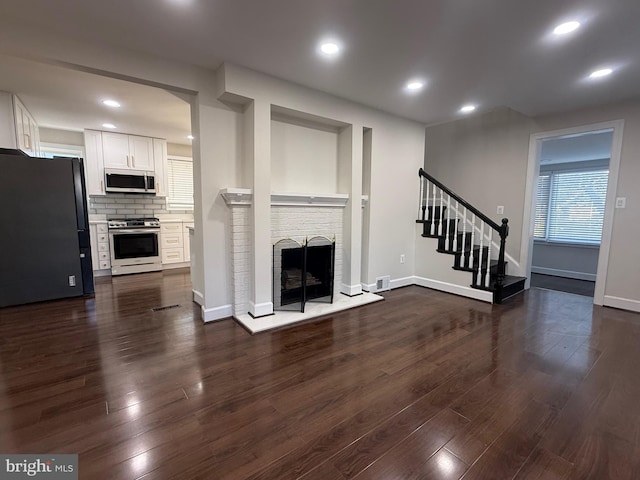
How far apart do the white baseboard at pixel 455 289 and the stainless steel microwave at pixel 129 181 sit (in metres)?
5.16

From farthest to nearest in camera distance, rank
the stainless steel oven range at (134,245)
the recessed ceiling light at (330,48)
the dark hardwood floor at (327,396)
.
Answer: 1. the stainless steel oven range at (134,245)
2. the recessed ceiling light at (330,48)
3. the dark hardwood floor at (327,396)

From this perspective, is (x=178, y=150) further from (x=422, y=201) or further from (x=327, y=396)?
(x=327, y=396)

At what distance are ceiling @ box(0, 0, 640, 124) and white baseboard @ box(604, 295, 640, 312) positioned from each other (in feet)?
8.12

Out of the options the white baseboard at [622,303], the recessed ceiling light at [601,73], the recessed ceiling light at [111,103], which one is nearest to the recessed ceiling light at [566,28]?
the recessed ceiling light at [601,73]

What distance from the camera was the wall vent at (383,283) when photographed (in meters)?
4.37

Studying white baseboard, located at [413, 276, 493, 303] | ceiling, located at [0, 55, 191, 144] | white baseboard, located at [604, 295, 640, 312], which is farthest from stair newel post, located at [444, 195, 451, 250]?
ceiling, located at [0, 55, 191, 144]

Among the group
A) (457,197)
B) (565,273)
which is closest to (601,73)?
(457,197)

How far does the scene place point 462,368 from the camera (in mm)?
2301

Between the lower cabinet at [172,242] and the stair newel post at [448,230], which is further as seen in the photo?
the lower cabinet at [172,242]

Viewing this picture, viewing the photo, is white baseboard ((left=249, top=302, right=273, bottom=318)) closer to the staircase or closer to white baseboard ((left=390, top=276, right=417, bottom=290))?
white baseboard ((left=390, top=276, right=417, bottom=290))

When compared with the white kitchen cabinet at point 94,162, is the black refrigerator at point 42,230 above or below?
below

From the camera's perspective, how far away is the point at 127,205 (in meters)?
5.73

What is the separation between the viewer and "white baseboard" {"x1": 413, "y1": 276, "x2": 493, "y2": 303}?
395 centimetres

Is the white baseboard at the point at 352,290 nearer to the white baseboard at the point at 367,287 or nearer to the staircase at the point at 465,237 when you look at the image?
the white baseboard at the point at 367,287
